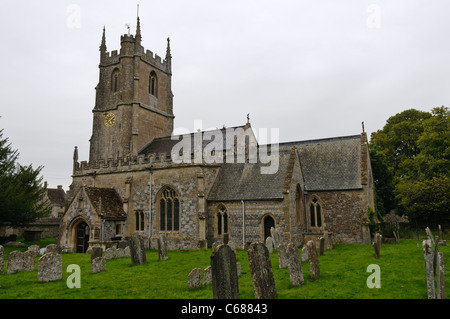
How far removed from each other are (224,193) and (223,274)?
15332 millimetres

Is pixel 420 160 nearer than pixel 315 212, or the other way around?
pixel 315 212

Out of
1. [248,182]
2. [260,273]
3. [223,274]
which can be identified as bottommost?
[260,273]

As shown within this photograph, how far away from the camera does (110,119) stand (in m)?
31.3

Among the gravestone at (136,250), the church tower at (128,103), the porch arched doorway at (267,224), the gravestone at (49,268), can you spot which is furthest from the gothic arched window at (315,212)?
the gravestone at (49,268)

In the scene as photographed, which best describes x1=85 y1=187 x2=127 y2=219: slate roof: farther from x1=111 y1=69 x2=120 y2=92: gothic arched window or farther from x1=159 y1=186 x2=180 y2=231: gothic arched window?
x1=111 y1=69 x2=120 y2=92: gothic arched window

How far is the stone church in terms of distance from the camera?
853 inches

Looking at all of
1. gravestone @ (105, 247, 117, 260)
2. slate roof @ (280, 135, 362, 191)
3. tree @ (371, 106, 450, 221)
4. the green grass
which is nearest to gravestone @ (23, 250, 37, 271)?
the green grass

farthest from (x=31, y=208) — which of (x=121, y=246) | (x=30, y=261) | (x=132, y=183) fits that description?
(x=30, y=261)

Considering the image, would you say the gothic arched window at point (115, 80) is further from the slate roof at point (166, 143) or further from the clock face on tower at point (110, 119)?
the slate roof at point (166, 143)

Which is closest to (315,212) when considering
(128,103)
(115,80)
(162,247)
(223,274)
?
(162,247)

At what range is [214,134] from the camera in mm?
27406

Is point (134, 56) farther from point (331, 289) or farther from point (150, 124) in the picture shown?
point (331, 289)

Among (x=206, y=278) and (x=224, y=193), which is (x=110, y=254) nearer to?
(x=224, y=193)
